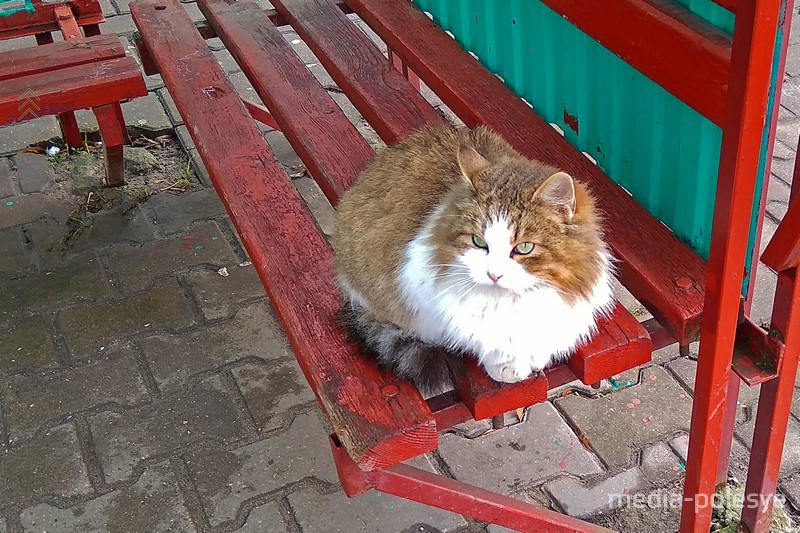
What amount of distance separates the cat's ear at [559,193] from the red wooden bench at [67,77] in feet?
5.61

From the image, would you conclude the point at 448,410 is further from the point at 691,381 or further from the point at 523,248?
the point at 691,381

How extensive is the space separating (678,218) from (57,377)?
1918 mm

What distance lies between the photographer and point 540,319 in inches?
62.0

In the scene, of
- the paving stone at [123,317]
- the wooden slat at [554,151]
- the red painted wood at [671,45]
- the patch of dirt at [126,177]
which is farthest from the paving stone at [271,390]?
the red painted wood at [671,45]

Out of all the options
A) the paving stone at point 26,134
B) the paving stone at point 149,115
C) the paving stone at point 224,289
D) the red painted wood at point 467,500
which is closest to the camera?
the red painted wood at point 467,500

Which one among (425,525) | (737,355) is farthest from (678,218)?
(425,525)

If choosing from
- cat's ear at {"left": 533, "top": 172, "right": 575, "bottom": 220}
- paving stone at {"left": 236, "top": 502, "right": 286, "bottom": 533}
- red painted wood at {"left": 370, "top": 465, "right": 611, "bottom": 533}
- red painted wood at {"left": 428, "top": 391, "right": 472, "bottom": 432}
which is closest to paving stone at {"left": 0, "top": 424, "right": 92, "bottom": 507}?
paving stone at {"left": 236, "top": 502, "right": 286, "bottom": 533}

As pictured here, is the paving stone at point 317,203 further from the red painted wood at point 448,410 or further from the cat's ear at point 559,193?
the cat's ear at point 559,193

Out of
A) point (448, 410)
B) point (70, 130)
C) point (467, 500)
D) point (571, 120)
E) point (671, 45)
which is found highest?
point (671, 45)

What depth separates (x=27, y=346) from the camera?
2.84 meters

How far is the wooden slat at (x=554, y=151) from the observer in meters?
1.74

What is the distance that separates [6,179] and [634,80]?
107 inches

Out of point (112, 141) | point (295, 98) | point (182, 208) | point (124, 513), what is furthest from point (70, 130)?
point (124, 513)

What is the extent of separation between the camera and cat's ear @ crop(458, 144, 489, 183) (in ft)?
5.43
